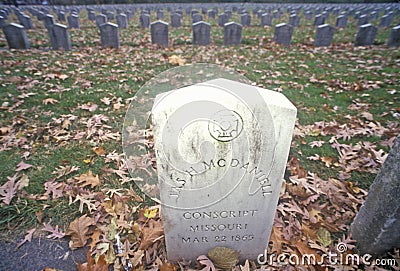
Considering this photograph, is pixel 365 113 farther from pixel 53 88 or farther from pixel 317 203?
pixel 53 88

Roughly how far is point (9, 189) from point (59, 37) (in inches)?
289

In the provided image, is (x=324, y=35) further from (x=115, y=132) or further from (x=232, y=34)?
(x=115, y=132)

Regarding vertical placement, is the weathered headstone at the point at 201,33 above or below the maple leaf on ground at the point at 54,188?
above

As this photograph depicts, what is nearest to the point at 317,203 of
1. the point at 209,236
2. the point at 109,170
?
the point at 209,236

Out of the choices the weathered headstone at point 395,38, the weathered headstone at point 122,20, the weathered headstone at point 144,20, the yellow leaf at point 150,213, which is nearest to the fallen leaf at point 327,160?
the yellow leaf at point 150,213

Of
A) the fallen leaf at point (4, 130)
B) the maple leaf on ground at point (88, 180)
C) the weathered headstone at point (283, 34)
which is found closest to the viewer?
the maple leaf on ground at point (88, 180)

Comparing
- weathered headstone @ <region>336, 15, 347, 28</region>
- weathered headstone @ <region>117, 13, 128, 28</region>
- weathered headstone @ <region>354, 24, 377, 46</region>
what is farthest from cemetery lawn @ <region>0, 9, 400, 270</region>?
weathered headstone @ <region>336, 15, 347, 28</region>

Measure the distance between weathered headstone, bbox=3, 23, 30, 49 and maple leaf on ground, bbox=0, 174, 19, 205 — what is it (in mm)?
7419

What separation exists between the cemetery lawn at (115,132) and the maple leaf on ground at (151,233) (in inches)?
0.4

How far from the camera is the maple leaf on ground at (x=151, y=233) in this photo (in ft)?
7.00

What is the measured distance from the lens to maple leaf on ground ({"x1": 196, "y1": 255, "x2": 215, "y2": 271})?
1.97m

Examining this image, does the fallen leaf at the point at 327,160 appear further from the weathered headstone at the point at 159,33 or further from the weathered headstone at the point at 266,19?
the weathered headstone at the point at 266,19

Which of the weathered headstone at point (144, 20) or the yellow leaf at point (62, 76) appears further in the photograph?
the weathered headstone at point (144, 20)

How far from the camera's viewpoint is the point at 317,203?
2.57 meters
